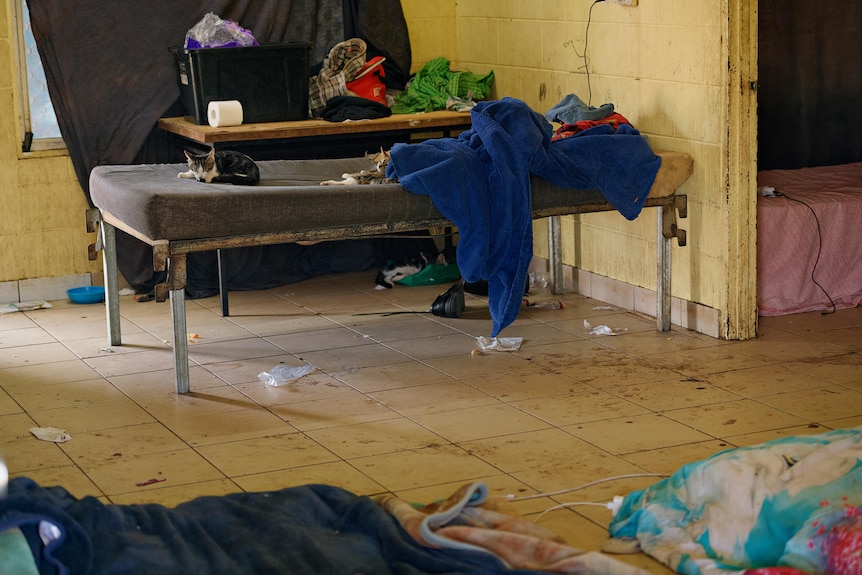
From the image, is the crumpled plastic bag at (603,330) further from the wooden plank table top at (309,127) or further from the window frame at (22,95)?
the window frame at (22,95)

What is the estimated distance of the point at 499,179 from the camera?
4.70 m

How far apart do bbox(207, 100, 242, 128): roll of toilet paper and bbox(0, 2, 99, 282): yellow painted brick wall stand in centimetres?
Answer: 95

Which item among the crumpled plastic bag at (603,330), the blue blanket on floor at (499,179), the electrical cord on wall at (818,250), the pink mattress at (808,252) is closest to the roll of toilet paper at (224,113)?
the blue blanket on floor at (499,179)

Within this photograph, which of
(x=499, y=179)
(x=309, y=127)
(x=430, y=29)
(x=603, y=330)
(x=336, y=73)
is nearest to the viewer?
(x=499, y=179)

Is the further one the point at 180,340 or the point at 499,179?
the point at 499,179

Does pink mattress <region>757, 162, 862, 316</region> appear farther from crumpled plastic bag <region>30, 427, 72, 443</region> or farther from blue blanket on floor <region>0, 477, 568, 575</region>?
crumpled plastic bag <region>30, 427, 72, 443</region>

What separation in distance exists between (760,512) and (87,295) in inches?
159

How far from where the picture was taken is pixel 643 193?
5031 millimetres

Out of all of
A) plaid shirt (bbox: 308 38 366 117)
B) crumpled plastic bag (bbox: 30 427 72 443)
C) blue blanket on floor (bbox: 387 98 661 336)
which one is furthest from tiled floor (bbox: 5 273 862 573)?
plaid shirt (bbox: 308 38 366 117)

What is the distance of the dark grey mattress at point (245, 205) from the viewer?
4.30 meters

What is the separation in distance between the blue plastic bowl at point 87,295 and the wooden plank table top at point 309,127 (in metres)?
0.91

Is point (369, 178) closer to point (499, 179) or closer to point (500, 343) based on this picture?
point (499, 179)

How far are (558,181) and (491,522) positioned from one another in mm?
2115

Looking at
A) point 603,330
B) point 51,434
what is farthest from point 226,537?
point 603,330
